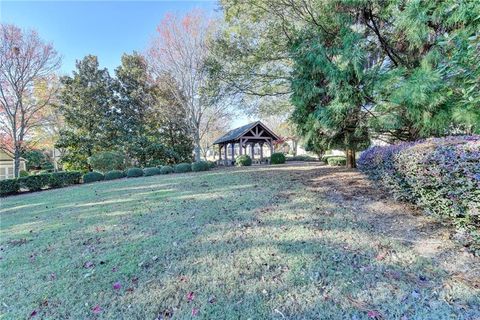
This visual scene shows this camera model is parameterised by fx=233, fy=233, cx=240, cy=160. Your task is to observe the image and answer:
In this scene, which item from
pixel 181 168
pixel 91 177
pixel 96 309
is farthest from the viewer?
pixel 181 168

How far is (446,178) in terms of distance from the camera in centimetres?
285

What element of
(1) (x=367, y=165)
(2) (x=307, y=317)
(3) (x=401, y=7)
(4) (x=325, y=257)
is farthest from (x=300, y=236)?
(3) (x=401, y=7)

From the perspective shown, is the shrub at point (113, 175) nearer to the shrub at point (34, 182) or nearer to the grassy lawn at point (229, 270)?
the shrub at point (34, 182)

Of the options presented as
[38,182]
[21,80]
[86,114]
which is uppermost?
[21,80]

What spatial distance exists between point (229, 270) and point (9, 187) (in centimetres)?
1417

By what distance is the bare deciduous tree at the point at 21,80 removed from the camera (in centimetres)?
1338

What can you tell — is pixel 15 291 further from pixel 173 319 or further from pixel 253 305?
pixel 253 305

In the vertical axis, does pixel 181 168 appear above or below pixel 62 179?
above

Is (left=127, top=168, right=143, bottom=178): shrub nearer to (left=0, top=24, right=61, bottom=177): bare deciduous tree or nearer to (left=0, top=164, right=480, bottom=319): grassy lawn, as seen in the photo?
(left=0, top=24, right=61, bottom=177): bare deciduous tree

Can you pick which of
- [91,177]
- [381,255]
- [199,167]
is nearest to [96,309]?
[381,255]

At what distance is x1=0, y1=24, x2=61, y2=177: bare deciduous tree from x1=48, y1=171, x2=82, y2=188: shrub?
487 centimetres

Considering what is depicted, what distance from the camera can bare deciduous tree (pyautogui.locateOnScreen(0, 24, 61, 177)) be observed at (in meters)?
13.4

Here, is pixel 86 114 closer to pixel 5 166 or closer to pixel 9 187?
pixel 9 187

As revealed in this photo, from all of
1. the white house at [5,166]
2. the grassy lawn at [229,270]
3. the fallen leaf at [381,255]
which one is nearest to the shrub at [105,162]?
the grassy lawn at [229,270]
